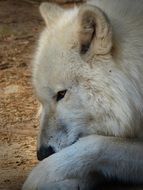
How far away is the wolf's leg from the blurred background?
0.33 meters

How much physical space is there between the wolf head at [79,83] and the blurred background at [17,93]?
45 cm

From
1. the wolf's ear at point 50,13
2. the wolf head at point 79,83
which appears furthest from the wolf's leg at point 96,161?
the wolf's ear at point 50,13

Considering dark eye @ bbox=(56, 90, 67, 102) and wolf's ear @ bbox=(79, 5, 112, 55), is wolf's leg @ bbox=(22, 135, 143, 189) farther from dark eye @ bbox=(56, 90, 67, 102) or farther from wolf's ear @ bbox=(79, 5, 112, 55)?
wolf's ear @ bbox=(79, 5, 112, 55)

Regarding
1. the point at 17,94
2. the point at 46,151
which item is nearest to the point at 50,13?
the point at 46,151

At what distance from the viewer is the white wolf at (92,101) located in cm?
476

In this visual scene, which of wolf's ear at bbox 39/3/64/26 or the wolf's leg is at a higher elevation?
wolf's ear at bbox 39/3/64/26

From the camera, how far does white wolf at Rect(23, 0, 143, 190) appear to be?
4.76 m

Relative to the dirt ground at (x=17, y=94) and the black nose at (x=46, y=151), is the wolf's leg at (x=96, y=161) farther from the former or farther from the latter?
the dirt ground at (x=17, y=94)

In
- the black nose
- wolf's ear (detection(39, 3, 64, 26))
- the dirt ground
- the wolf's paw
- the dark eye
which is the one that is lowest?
the dirt ground

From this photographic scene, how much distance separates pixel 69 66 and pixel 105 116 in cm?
45

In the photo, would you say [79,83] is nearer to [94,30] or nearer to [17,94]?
[94,30]

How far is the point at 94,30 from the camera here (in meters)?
4.77

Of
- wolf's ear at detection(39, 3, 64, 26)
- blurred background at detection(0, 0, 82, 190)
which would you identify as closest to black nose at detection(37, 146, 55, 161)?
blurred background at detection(0, 0, 82, 190)

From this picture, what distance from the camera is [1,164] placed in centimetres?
546
